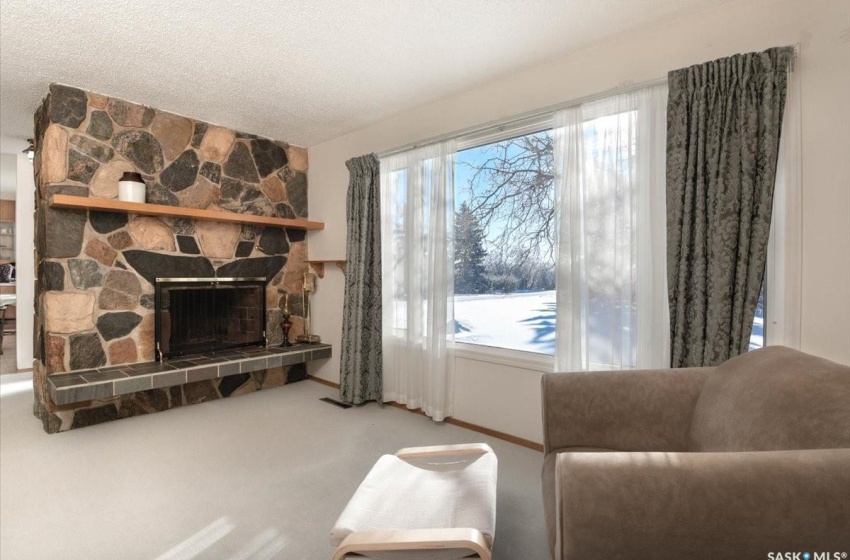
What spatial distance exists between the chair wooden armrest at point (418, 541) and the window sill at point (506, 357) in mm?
1625

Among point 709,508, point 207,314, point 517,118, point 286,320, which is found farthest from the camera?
point 286,320

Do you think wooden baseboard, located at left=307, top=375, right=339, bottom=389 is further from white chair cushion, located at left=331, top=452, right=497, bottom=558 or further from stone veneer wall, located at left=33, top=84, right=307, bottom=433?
white chair cushion, located at left=331, top=452, right=497, bottom=558

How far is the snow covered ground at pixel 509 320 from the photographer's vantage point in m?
2.82

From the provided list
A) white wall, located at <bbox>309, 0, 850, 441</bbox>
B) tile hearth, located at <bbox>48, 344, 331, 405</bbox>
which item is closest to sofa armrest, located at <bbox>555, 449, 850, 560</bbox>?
white wall, located at <bbox>309, 0, 850, 441</bbox>

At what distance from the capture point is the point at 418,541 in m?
1.15

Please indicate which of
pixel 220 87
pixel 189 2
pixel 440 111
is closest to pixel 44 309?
pixel 220 87

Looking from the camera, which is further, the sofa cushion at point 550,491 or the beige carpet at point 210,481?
the beige carpet at point 210,481

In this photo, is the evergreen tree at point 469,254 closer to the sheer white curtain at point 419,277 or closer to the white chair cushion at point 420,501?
the sheer white curtain at point 419,277

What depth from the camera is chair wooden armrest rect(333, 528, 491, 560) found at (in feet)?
3.78

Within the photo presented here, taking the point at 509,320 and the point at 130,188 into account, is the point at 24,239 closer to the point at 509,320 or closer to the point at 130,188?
the point at 130,188

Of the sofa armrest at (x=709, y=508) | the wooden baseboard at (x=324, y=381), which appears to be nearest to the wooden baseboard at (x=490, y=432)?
the wooden baseboard at (x=324, y=381)

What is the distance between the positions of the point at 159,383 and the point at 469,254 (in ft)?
8.13

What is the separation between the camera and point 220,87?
3.06 metres

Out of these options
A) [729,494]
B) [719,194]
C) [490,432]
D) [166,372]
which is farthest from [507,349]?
[166,372]
